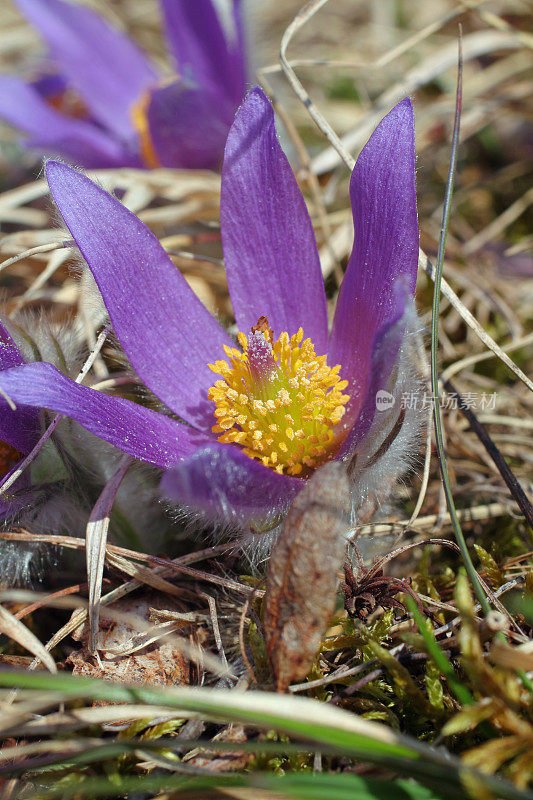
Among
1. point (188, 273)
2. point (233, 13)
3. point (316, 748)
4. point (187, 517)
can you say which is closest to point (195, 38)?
point (233, 13)

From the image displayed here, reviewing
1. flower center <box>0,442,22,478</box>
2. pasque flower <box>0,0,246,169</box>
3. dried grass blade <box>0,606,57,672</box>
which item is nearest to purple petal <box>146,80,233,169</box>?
pasque flower <box>0,0,246,169</box>

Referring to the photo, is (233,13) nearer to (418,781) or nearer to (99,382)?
(99,382)

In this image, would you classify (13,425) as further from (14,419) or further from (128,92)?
(128,92)

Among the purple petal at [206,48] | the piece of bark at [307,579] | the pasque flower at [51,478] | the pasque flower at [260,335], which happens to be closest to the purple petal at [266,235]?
the pasque flower at [260,335]

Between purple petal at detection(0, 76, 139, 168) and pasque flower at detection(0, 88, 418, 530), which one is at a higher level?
purple petal at detection(0, 76, 139, 168)

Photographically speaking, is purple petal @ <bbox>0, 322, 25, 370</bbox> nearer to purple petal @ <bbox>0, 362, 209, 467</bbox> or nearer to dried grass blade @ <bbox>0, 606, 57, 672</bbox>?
purple petal @ <bbox>0, 362, 209, 467</bbox>

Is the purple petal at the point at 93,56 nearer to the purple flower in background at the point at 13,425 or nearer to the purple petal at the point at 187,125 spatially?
the purple petal at the point at 187,125
